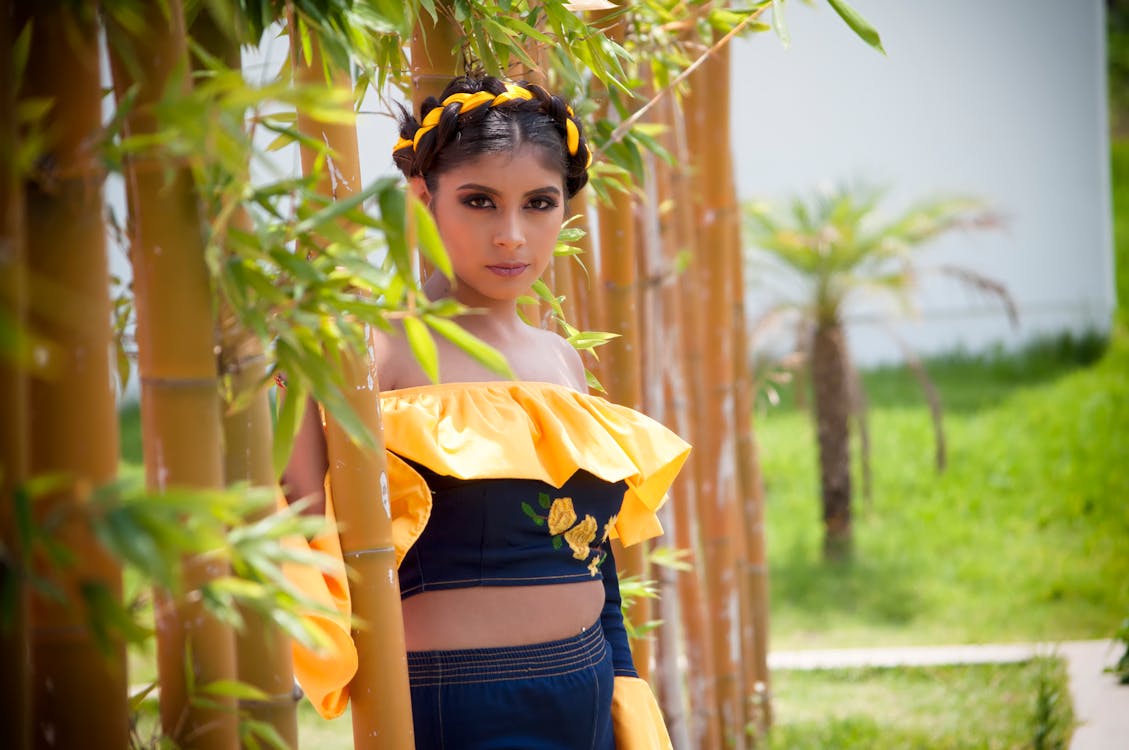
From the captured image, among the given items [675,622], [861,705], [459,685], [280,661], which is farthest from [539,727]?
[861,705]

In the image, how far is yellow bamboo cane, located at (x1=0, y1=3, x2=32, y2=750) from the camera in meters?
0.78

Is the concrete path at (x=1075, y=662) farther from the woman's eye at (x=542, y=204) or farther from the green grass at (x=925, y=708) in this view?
the woman's eye at (x=542, y=204)

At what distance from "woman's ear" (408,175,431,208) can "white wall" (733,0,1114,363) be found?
5.70 meters

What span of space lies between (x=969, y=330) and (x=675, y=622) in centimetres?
530

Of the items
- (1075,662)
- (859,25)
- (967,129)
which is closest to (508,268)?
(859,25)

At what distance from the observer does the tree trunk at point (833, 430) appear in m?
6.36

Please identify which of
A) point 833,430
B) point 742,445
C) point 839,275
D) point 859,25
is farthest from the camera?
point 839,275

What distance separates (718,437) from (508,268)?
1.80m

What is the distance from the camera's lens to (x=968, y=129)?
7.32 m

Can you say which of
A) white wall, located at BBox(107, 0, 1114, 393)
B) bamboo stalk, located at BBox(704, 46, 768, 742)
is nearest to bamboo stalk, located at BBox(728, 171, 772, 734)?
bamboo stalk, located at BBox(704, 46, 768, 742)

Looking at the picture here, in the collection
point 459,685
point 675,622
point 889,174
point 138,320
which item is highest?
point 889,174

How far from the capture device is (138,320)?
3.36 feet

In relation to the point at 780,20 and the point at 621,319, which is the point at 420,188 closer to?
the point at 780,20

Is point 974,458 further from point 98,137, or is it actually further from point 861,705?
point 98,137
